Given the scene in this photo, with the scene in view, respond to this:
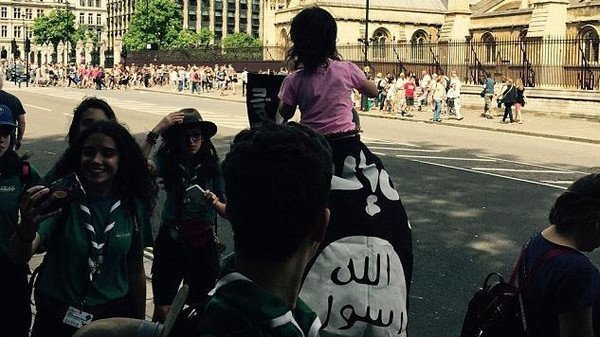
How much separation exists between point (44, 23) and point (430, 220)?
12109cm

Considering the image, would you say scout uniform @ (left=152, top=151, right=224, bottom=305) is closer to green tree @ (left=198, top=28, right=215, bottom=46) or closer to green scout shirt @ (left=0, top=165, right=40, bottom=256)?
green scout shirt @ (left=0, top=165, right=40, bottom=256)

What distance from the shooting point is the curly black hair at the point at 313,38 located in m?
3.60

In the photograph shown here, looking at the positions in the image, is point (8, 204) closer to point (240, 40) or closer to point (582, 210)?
point (582, 210)

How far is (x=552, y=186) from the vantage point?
12078 mm

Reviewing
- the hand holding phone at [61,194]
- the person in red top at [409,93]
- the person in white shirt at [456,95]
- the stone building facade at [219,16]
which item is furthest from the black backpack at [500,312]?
the stone building facade at [219,16]

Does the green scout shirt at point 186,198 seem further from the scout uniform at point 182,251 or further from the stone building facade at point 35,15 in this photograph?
the stone building facade at point 35,15

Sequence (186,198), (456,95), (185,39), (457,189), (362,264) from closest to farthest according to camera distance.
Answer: (362,264)
(186,198)
(457,189)
(456,95)
(185,39)

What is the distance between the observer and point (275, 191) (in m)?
1.68

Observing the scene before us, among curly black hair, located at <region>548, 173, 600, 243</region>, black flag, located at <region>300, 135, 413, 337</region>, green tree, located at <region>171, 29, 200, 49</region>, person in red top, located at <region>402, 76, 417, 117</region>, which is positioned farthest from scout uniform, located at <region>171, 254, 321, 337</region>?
green tree, located at <region>171, 29, 200, 49</region>

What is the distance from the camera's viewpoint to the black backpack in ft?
9.73

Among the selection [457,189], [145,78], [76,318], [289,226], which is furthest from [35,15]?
[289,226]

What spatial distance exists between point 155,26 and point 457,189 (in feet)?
323

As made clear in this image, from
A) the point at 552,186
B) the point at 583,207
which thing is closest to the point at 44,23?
the point at 552,186

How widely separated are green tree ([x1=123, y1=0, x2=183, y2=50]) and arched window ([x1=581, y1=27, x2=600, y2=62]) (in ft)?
246
